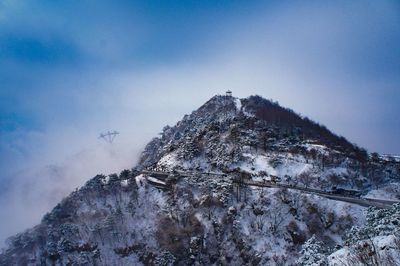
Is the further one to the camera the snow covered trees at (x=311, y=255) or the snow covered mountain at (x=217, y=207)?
the snow covered mountain at (x=217, y=207)

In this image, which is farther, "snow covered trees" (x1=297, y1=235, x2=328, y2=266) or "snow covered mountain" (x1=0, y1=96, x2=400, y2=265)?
"snow covered mountain" (x1=0, y1=96, x2=400, y2=265)

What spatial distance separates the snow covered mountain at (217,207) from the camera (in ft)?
230

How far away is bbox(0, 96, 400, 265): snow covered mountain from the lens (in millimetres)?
70062

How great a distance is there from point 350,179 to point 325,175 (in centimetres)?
592

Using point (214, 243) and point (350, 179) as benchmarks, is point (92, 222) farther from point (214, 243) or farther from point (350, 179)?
point (350, 179)

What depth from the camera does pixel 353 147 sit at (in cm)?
11350

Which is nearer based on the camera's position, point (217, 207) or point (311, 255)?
point (311, 255)

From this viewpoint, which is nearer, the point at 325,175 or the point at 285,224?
the point at 285,224

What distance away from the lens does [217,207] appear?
78250 millimetres

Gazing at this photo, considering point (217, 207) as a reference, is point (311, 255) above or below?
below

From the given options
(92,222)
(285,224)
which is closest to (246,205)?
(285,224)

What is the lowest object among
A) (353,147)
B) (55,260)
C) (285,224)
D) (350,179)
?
(55,260)

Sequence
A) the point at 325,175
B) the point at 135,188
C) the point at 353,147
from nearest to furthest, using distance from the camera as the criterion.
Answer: the point at 325,175 < the point at 135,188 < the point at 353,147

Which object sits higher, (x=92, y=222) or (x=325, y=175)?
(x=325, y=175)
